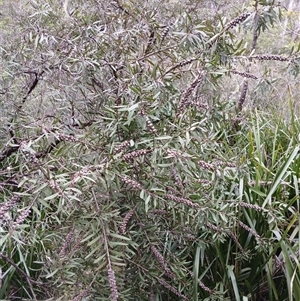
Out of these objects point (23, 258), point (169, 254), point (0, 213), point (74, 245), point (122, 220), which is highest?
point (0, 213)

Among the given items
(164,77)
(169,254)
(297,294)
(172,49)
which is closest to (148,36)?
(172,49)

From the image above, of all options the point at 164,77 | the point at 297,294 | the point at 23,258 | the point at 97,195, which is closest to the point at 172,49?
the point at 164,77

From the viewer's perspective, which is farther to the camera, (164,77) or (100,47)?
(100,47)

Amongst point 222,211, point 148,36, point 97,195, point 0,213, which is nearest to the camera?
point 0,213

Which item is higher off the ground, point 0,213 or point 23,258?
point 0,213

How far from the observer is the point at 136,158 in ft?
3.58

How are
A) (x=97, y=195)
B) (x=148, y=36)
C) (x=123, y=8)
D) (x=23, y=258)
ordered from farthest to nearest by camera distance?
(x=23, y=258) → (x=123, y=8) → (x=148, y=36) → (x=97, y=195)

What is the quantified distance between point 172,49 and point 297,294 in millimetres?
957

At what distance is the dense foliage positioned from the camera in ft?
3.44

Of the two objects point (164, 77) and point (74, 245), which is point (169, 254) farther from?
point (164, 77)

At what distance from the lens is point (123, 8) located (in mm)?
1569

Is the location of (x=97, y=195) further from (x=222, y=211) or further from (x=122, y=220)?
(x=222, y=211)

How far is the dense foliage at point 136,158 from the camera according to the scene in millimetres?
1049

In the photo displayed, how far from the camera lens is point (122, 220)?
110cm
